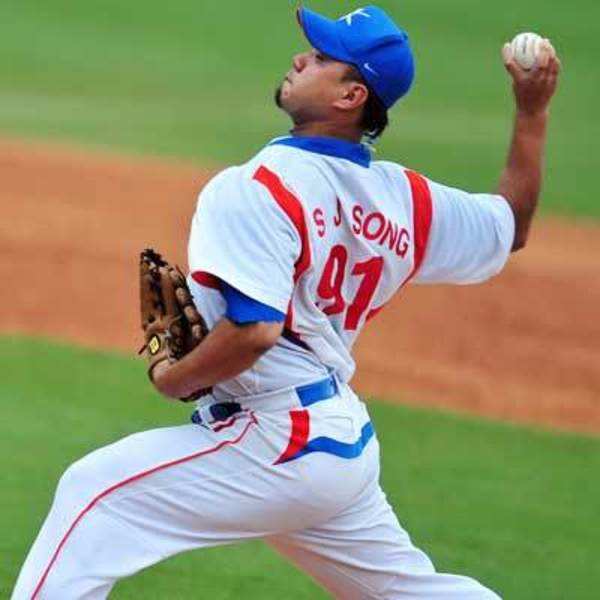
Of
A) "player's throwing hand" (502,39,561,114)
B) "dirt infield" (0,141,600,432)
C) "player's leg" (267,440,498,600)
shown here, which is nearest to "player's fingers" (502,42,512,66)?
"player's throwing hand" (502,39,561,114)

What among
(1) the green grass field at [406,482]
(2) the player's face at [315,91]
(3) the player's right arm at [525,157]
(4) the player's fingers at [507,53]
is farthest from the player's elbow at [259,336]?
(1) the green grass field at [406,482]

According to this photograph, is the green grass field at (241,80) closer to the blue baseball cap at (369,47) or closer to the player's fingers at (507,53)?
the player's fingers at (507,53)

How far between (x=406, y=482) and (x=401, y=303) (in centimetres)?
418

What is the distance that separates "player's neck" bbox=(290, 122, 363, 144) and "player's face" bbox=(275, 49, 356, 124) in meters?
0.02

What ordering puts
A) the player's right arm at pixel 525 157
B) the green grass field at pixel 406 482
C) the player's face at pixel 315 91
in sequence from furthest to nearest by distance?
the green grass field at pixel 406 482 → the player's right arm at pixel 525 157 → the player's face at pixel 315 91

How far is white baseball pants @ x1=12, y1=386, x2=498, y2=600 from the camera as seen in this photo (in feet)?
15.5

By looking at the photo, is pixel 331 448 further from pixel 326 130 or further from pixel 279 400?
pixel 326 130

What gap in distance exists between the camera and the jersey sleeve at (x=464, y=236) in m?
5.24

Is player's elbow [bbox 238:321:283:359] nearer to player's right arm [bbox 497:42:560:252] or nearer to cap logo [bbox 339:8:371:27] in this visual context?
cap logo [bbox 339:8:371:27]

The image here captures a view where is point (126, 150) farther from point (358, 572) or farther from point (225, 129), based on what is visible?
point (358, 572)

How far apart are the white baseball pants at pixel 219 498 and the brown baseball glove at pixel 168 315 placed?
0.21m

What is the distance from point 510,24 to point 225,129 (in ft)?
26.3

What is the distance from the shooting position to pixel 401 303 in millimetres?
12664

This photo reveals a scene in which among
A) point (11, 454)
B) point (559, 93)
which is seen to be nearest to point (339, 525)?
point (11, 454)
